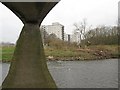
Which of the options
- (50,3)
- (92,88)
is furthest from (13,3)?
(92,88)

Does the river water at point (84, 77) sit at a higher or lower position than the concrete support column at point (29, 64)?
lower

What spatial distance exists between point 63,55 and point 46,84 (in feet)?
118

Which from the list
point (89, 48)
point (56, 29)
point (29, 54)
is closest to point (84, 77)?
point (29, 54)

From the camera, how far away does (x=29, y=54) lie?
11.1 feet

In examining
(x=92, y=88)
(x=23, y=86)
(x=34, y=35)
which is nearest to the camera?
(x=23, y=86)

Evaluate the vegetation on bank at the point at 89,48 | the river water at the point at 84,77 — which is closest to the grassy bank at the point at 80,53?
the vegetation on bank at the point at 89,48

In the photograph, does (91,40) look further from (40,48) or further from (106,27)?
(40,48)

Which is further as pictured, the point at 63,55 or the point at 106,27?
the point at 106,27

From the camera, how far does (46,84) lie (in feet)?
11.1

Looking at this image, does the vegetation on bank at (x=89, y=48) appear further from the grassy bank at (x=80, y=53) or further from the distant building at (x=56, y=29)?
the distant building at (x=56, y=29)

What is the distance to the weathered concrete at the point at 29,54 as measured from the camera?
3318 millimetres

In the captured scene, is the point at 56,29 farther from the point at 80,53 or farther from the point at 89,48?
the point at 80,53

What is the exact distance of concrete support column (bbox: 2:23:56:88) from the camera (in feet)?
10.9

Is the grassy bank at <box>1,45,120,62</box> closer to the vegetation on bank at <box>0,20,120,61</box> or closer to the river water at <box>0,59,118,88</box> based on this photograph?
the vegetation on bank at <box>0,20,120,61</box>
